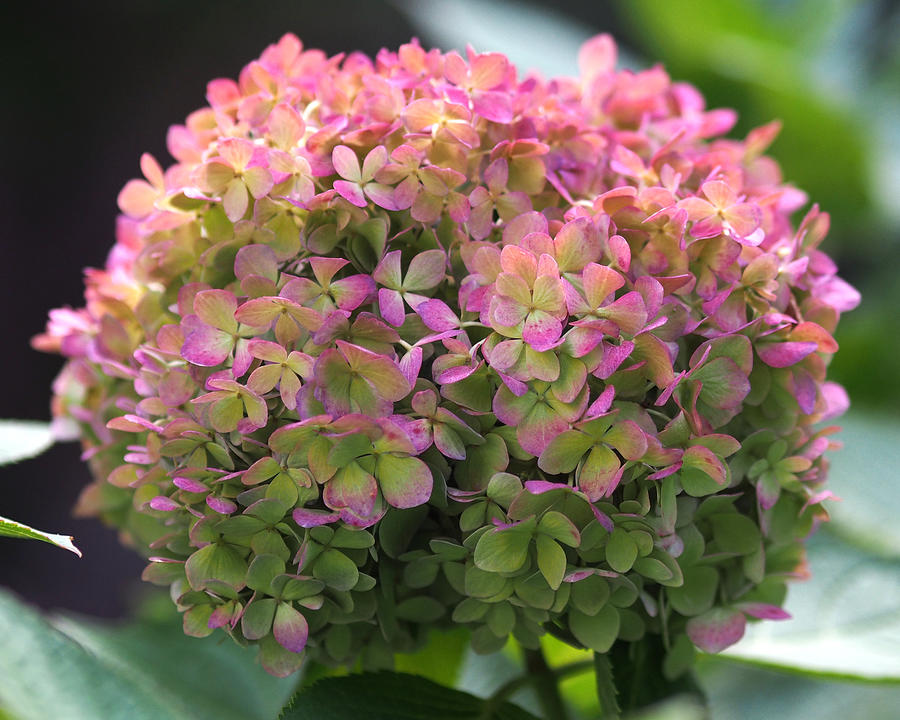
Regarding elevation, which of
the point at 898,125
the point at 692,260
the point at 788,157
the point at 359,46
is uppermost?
the point at 359,46

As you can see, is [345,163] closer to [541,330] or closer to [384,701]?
[541,330]

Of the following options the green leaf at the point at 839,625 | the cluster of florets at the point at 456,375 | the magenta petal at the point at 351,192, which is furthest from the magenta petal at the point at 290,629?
the green leaf at the point at 839,625

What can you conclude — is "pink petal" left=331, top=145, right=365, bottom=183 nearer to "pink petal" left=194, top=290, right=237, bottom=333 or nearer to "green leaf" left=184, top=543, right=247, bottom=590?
"pink petal" left=194, top=290, right=237, bottom=333

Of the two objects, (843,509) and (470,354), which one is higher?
(843,509)

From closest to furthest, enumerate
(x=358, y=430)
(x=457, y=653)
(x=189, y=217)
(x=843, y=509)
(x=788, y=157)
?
1. (x=358, y=430)
2. (x=189, y=217)
3. (x=457, y=653)
4. (x=843, y=509)
5. (x=788, y=157)

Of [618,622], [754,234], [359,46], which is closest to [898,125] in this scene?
[754,234]

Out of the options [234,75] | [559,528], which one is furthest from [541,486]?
[234,75]

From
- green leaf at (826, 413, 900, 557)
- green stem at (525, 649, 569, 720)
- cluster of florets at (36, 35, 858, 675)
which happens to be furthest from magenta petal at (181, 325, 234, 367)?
green leaf at (826, 413, 900, 557)

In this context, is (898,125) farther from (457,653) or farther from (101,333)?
(101,333)
